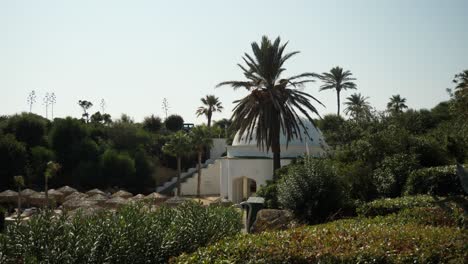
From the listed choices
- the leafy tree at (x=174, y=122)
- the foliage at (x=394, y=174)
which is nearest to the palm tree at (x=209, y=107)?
the leafy tree at (x=174, y=122)

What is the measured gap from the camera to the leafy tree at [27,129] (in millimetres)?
48562

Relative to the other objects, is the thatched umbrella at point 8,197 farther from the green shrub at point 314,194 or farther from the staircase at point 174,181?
the green shrub at point 314,194

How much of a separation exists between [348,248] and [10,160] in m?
42.2

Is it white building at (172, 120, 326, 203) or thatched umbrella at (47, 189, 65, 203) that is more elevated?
white building at (172, 120, 326, 203)

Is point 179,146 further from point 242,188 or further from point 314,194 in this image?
point 314,194

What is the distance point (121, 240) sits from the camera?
24.7 ft

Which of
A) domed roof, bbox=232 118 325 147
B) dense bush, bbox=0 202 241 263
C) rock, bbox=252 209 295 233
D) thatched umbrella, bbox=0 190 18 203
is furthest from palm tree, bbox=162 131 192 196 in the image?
dense bush, bbox=0 202 241 263

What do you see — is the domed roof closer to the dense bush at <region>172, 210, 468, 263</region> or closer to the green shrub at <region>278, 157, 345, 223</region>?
the green shrub at <region>278, 157, 345, 223</region>

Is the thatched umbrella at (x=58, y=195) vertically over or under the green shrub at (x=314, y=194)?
under

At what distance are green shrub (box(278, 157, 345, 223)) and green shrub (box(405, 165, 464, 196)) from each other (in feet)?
8.90

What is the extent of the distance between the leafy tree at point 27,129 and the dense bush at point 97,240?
43.5 meters

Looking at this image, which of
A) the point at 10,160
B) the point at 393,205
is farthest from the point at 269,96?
the point at 10,160

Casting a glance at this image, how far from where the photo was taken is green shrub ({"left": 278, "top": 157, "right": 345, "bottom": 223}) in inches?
586

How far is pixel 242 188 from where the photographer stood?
133 feet
